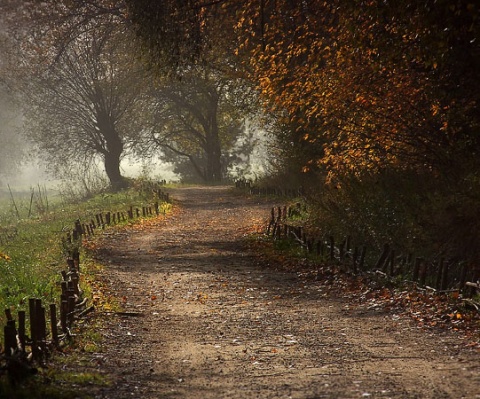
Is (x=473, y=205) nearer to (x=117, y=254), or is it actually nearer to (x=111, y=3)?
(x=117, y=254)

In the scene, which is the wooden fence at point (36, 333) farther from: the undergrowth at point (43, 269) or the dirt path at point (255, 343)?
the dirt path at point (255, 343)

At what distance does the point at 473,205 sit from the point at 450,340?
182 inches

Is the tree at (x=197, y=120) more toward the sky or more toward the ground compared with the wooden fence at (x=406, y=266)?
more toward the sky

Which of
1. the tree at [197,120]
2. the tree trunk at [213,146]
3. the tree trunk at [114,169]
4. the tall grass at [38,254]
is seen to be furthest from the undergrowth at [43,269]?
the tree trunk at [213,146]

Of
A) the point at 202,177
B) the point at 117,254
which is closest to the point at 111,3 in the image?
the point at 117,254

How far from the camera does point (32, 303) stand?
857 cm

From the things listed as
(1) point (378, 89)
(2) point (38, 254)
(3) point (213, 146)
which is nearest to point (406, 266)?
(1) point (378, 89)

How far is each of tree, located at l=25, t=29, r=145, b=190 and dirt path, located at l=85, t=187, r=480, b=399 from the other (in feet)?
79.9

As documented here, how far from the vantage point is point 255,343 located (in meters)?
9.84

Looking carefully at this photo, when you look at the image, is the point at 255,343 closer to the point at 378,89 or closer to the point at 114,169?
the point at 378,89

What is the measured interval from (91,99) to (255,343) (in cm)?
3601

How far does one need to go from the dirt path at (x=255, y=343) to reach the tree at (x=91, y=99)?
24345mm

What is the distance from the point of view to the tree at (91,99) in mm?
41062

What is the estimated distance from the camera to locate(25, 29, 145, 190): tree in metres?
41.1
